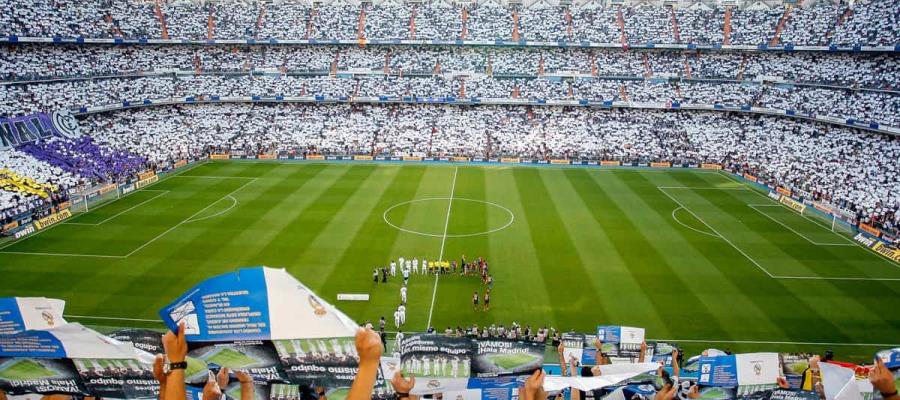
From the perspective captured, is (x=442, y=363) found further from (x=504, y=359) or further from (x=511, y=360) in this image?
(x=511, y=360)

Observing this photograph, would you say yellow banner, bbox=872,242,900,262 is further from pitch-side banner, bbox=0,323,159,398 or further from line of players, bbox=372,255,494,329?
pitch-side banner, bbox=0,323,159,398

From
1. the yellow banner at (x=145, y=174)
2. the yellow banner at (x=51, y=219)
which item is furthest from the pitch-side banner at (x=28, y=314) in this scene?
the yellow banner at (x=145, y=174)

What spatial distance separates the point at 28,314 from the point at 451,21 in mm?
70507

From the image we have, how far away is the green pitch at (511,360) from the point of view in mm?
9539

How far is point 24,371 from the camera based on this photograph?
6.52 meters

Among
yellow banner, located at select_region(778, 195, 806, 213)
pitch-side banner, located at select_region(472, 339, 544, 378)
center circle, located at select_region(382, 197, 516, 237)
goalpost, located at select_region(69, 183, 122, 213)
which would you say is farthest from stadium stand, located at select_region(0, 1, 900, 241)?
pitch-side banner, located at select_region(472, 339, 544, 378)

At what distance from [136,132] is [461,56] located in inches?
1431

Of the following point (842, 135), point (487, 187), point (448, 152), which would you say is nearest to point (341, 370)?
point (487, 187)

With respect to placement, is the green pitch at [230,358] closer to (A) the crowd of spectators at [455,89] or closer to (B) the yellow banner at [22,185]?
(B) the yellow banner at [22,185]

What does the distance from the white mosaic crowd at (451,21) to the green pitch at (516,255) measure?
25.8m

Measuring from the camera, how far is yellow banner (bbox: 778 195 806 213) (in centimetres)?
4116

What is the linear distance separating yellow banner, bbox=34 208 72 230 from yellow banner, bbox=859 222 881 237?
167ft

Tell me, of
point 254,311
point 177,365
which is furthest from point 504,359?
point 177,365

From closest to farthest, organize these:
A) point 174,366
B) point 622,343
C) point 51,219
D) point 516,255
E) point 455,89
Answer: point 174,366 < point 622,343 < point 516,255 < point 51,219 < point 455,89
